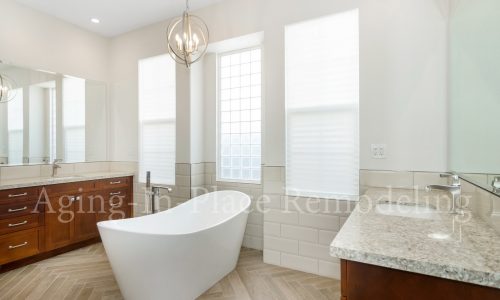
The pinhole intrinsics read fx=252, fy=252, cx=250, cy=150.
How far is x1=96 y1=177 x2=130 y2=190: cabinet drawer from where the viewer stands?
3307 mm

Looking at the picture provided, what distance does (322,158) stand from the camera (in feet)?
8.13

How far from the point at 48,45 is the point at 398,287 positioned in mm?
4259

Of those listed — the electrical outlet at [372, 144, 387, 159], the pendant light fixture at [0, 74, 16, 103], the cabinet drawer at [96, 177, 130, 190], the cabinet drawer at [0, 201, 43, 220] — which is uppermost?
the pendant light fixture at [0, 74, 16, 103]

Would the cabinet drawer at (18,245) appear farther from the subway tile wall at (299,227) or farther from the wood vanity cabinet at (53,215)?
the subway tile wall at (299,227)

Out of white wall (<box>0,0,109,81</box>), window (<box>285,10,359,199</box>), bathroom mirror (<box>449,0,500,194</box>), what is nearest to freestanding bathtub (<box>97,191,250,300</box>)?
window (<box>285,10,359,199</box>)

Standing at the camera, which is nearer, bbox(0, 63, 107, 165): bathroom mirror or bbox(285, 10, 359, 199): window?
bbox(285, 10, 359, 199): window

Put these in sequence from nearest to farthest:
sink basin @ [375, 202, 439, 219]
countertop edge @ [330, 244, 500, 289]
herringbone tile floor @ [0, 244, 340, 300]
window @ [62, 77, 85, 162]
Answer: countertop edge @ [330, 244, 500, 289] → sink basin @ [375, 202, 439, 219] → herringbone tile floor @ [0, 244, 340, 300] → window @ [62, 77, 85, 162]

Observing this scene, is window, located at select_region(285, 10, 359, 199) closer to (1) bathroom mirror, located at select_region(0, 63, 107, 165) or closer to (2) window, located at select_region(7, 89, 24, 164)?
(1) bathroom mirror, located at select_region(0, 63, 107, 165)

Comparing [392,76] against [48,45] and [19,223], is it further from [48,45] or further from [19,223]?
[48,45]

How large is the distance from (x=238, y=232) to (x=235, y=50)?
226 centimetres

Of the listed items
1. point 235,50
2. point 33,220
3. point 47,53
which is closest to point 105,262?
point 33,220

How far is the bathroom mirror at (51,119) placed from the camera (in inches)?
113

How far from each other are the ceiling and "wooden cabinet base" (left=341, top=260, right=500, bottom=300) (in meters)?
3.16

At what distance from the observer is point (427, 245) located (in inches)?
35.7
